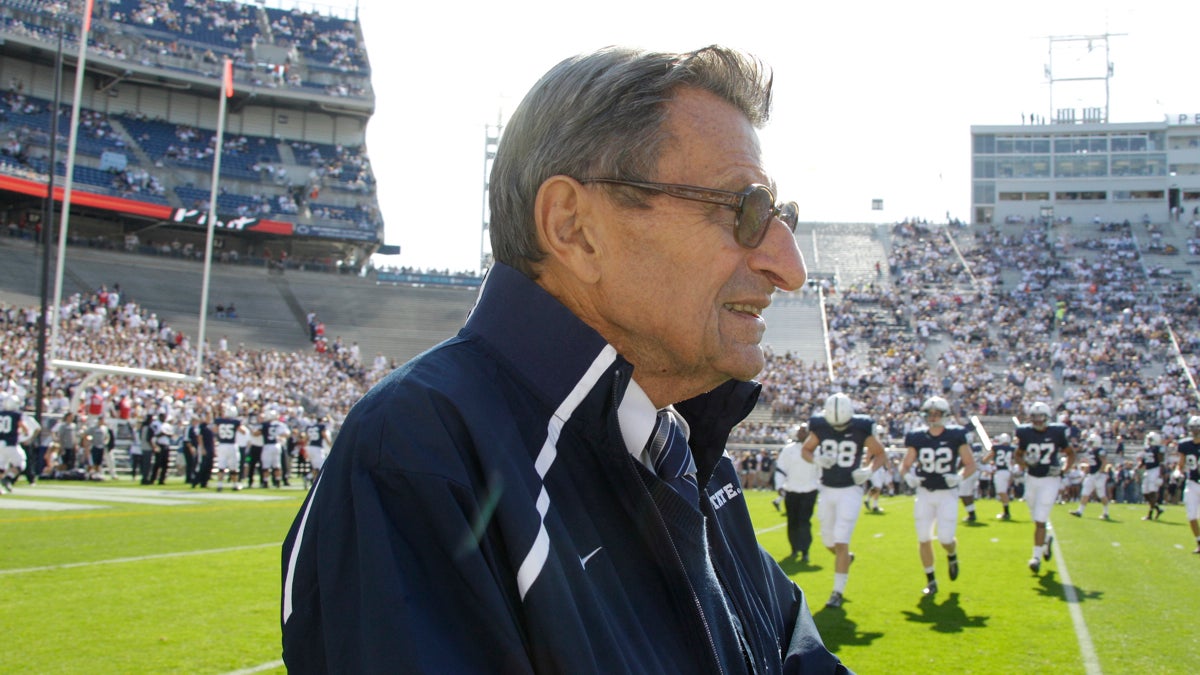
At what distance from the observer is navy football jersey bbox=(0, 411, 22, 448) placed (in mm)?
17250

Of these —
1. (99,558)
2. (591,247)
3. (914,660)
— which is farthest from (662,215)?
(99,558)

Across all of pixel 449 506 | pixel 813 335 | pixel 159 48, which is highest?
pixel 159 48

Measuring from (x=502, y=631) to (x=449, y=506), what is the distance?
15 cm

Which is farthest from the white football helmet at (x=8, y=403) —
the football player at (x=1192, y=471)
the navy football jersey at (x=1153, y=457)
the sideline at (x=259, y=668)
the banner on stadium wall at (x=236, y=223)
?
the banner on stadium wall at (x=236, y=223)

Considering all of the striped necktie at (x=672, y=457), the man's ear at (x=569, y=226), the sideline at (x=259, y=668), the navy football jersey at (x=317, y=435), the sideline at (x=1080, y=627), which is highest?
the man's ear at (x=569, y=226)

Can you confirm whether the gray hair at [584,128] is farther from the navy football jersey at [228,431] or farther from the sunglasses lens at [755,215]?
the navy football jersey at [228,431]

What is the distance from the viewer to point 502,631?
43.1 inches

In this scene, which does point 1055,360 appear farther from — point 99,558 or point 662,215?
point 662,215

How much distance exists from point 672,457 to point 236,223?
44.1 m

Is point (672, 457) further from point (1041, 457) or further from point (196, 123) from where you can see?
point (196, 123)

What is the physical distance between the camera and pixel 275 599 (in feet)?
25.1

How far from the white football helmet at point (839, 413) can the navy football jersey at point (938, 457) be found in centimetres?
120

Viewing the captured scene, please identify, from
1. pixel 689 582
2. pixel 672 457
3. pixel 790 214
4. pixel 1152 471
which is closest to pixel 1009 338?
pixel 1152 471

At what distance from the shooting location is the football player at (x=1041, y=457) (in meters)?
12.7
